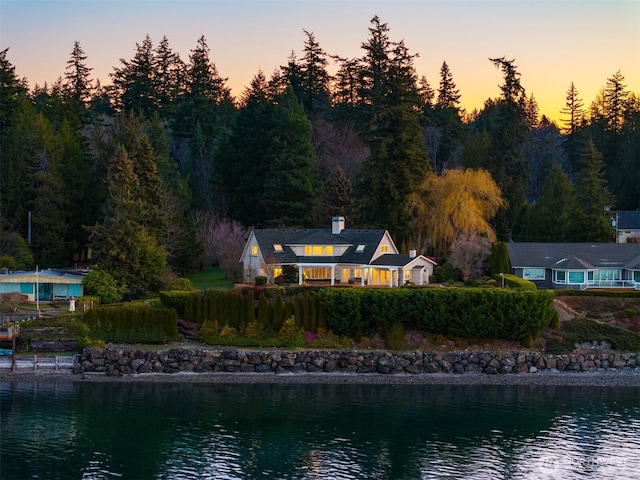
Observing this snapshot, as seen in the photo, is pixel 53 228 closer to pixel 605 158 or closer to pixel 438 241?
pixel 438 241

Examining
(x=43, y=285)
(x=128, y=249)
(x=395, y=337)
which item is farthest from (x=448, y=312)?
(x=43, y=285)

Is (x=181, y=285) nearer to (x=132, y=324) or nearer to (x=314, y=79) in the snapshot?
(x=132, y=324)

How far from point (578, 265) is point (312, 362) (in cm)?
2472

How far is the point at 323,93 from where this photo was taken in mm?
96875

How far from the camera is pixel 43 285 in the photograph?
57156 mm

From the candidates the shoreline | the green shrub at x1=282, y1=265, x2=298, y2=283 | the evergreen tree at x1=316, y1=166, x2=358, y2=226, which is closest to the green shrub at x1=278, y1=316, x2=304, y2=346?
the shoreline

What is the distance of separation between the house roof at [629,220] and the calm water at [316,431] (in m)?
43.8

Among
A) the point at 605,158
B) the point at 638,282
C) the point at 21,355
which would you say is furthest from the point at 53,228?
the point at 605,158

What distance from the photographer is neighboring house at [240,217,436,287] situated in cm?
5969

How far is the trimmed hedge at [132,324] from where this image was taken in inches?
1857

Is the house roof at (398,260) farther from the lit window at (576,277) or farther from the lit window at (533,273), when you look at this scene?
the lit window at (576,277)

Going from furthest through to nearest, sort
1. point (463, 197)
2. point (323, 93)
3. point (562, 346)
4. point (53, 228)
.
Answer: point (323, 93) → point (53, 228) → point (463, 197) → point (562, 346)

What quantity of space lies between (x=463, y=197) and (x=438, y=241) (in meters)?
3.85

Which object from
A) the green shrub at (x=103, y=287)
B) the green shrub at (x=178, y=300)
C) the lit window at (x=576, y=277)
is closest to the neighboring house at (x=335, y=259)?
the lit window at (x=576, y=277)
